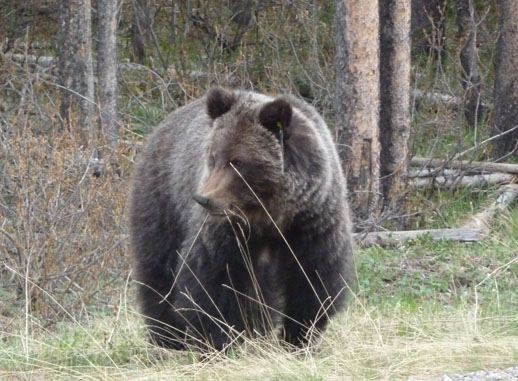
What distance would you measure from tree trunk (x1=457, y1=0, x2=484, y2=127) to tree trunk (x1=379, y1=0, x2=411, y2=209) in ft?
5.41

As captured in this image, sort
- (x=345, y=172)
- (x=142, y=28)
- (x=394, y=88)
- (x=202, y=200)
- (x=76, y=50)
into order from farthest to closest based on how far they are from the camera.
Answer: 1. (x=142, y=28)
2. (x=76, y=50)
3. (x=394, y=88)
4. (x=345, y=172)
5. (x=202, y=200)

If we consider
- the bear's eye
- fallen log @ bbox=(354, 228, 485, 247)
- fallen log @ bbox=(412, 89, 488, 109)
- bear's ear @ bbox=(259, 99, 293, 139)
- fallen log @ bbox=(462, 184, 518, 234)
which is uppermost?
bear's ear @ bbox=(259, 99, 293, 139)

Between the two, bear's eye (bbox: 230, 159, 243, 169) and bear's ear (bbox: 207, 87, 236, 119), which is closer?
bear's eye (bbox: 230, 159, 243, 169)

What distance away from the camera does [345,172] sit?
10.6 metres

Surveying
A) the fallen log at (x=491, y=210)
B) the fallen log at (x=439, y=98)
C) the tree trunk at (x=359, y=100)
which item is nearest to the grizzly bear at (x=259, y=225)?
the tree trunk at (x=359, y=100)

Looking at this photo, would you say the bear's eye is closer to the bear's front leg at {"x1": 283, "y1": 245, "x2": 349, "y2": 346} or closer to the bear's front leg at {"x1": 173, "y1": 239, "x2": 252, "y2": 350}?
the bear's front leg at {"x1": 173, "y1": 239, "x2": 252, "y2": 350}

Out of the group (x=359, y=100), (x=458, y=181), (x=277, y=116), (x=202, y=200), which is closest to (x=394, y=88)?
(x=359, y=100)

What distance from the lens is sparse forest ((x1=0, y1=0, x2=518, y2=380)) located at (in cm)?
604

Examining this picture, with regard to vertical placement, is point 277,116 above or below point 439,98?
above

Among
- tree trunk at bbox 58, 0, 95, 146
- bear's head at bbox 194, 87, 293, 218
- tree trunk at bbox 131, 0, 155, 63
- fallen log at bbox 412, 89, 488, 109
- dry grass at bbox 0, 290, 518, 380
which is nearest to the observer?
dry grass at bbox 0, 290, 518, 380

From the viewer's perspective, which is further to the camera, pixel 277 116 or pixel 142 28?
pixel 142 28

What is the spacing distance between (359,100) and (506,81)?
333 cm

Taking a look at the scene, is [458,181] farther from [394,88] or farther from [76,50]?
[76,50]

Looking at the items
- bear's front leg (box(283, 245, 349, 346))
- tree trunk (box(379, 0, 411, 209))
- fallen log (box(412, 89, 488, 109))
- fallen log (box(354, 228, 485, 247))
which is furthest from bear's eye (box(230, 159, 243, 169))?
fallen log (box(412, 89, 488, 109))
